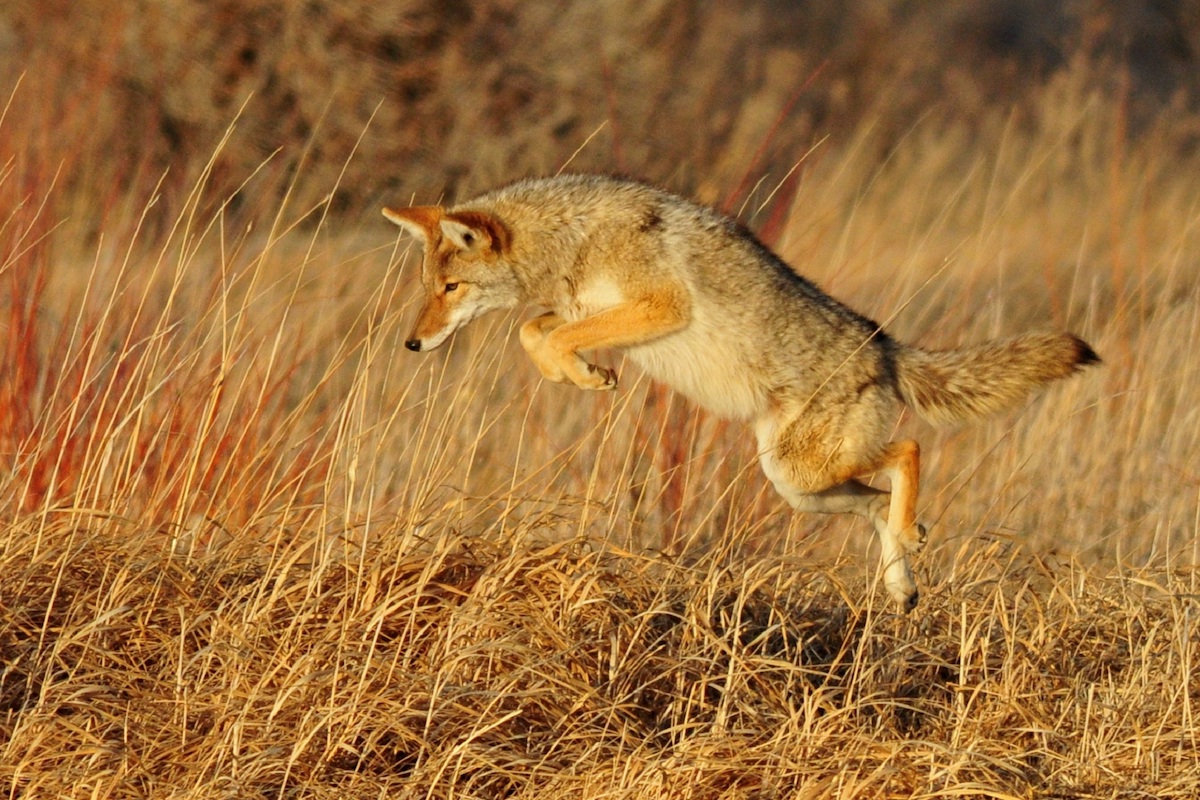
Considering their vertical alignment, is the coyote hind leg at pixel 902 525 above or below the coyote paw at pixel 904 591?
above

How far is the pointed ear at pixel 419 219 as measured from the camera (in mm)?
5242

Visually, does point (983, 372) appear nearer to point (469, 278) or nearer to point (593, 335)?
point (593, 335)

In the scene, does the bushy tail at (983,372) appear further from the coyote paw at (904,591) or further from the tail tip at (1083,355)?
the coyote paw at (904,591)

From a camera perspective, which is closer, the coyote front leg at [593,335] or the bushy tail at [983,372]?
the coyote front leg at [593,335]

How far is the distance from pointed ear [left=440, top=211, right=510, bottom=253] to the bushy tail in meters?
1.40

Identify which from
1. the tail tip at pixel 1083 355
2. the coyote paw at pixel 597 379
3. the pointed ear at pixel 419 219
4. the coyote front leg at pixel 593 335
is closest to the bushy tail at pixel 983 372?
the tail tip at pixel 1083 355

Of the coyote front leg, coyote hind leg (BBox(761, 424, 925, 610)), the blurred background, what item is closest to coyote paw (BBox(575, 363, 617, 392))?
the coyote front leg

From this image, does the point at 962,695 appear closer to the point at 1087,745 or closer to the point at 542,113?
the point at 1087,745

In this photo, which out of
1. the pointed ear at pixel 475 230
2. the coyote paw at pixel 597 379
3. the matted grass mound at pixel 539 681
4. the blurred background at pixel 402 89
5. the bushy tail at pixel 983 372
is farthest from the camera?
the blurred background at pixel 402 89

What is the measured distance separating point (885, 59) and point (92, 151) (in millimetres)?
12055

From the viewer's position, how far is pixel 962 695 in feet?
15.3

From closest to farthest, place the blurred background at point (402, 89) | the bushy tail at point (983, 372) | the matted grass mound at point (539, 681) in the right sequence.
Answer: the matted grass mound at point (539, 681) < the bushy tail at point (983, 372) < the blurred background at point (402, 89)

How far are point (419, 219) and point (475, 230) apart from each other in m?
0.31

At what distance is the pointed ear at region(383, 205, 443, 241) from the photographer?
5.24m
